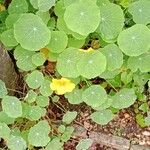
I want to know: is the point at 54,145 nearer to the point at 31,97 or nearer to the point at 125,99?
the point at 31,97

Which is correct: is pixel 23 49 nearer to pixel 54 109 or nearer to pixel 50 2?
pixel 50 2

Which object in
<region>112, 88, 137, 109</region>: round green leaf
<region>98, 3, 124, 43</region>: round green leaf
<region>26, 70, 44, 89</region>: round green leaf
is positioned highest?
<region>98, 3, 124, 43</region>: round green leaf

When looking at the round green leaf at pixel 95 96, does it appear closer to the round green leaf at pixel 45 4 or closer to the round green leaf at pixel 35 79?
the round green leaf at pixel 35 79

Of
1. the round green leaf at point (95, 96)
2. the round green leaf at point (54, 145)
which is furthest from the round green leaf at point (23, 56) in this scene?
the round green leaf at point (54, 145)

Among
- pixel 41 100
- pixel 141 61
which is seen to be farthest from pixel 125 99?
pixel 41 100

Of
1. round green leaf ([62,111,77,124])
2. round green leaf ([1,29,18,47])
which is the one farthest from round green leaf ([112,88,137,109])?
round green leaf ([1,29,18,47])

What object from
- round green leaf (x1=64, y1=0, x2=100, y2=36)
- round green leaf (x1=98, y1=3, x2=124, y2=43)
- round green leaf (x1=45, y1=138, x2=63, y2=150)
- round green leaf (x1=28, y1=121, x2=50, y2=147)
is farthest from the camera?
round green leaf (x1=45, y1=138, x2=63, y2=150)

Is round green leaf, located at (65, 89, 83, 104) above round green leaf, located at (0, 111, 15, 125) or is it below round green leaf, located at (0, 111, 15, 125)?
above

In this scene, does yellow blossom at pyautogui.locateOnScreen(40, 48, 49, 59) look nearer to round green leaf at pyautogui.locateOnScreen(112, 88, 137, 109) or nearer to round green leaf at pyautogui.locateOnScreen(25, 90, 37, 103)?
round green leaf at pyautogui.locateOnScreen(25, 90, 37, 103)
